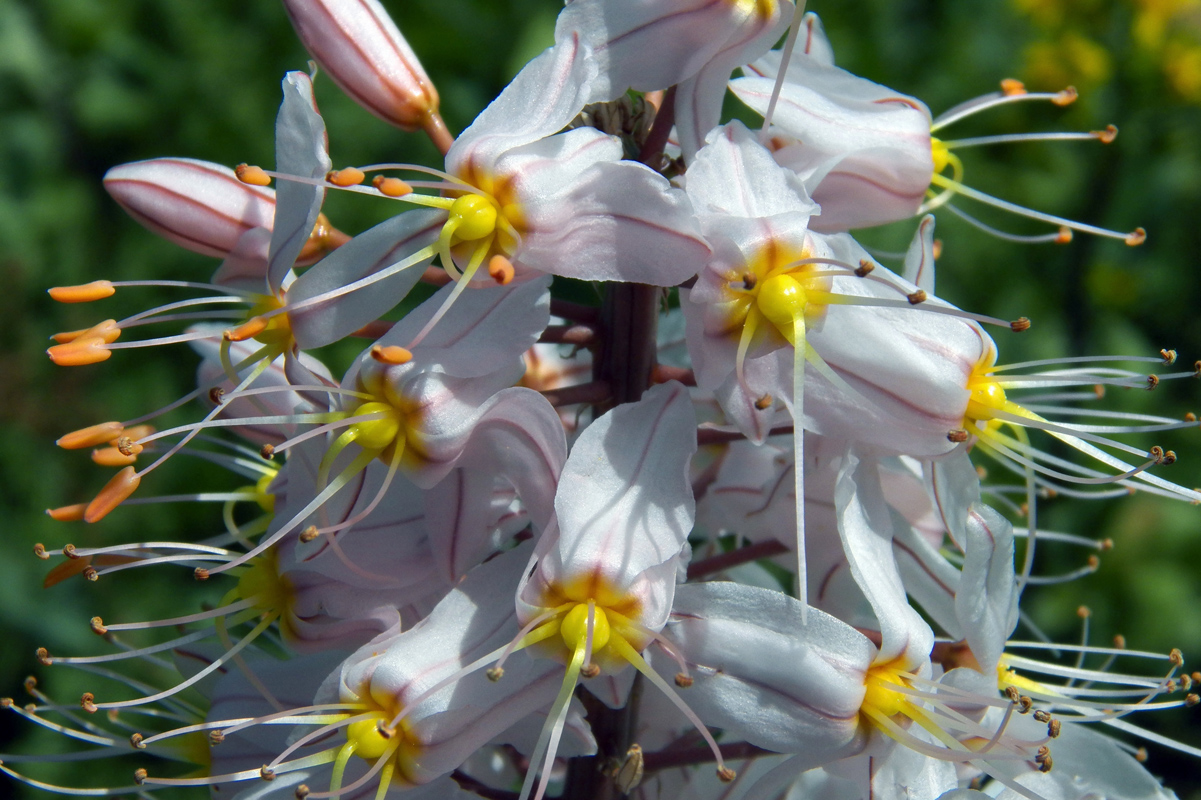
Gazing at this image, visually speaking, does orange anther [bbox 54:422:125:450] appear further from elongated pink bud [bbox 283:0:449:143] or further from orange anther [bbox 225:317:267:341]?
elongated pink bud [bbox 283:0:449:143]

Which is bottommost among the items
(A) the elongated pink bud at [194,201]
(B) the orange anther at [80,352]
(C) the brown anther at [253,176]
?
(B) the orange anther at [80,352]

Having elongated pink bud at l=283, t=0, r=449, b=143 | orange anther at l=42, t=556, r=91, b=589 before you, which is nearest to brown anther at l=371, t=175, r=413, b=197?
elongated pink bud at l=283, t=0, r=449, b=143

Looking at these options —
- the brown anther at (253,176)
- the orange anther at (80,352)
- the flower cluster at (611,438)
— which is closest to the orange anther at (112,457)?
the flower cluster at (611,438)

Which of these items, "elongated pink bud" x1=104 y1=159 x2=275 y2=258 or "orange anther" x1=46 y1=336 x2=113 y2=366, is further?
"elongated pink bud" x1=104 y1=159 x2=275 y2=258

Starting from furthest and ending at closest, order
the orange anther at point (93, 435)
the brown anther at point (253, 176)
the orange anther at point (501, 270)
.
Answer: the orange anther at point (93, 435) < the brown anther at point (253, 176) < the orange anther at point (501, 270)

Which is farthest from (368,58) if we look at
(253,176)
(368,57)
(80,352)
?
(80,352)

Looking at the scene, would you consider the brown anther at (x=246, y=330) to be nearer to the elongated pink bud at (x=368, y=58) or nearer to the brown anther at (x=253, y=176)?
the brown anther at (x=253, y=176)
